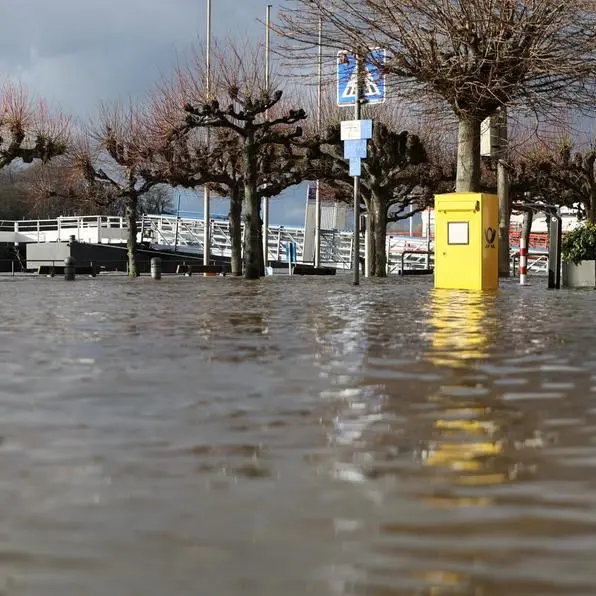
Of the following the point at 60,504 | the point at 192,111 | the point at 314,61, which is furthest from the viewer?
the point at 192,111

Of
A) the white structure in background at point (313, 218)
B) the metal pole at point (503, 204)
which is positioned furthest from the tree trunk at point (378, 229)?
the white structure in background at point (313, 218)

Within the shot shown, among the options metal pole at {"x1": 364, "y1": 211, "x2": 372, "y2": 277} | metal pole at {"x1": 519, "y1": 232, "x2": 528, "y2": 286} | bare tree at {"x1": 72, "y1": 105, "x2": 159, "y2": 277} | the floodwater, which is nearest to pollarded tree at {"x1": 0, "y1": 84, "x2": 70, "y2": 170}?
bare tree at {"x1": 72, "y1": 105, "x2": 159, "y2": 277}

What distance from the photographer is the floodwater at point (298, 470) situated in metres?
2.63

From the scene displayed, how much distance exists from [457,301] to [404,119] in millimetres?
34727

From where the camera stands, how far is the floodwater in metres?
2.63

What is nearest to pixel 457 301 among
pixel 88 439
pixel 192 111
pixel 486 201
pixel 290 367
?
pixel 486 201

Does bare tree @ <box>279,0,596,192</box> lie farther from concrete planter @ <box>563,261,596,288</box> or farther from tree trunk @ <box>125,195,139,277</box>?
tree trunk @ <box>125,195,139,277</box>

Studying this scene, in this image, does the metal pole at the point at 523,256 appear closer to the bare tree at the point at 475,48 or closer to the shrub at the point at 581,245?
the shrub at the point at 581,245

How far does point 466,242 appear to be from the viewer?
892 inches

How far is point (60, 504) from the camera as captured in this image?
3.37 metres

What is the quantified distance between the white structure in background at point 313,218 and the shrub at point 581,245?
101 ft

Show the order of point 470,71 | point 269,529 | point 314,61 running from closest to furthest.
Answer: point 269,529, point 470,71, point 314,61

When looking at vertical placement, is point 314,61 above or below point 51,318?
above

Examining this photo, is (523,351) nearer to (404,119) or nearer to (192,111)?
(192,111)
